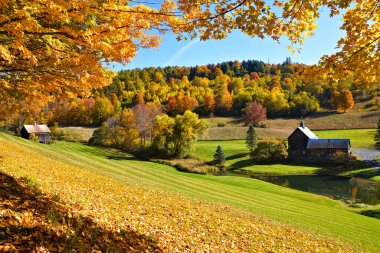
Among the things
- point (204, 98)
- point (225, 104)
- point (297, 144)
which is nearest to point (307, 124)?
point (297, 144)

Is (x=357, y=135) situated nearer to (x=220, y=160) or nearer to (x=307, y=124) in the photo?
(x=307, y=124)

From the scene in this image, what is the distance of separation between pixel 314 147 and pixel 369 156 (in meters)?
10.8

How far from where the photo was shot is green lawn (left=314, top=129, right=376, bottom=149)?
68.8 m

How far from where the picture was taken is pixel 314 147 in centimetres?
6394

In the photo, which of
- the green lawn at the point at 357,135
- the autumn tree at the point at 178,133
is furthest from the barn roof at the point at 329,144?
the autumn tree at the point at 178,133

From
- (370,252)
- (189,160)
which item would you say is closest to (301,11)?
(370,252)

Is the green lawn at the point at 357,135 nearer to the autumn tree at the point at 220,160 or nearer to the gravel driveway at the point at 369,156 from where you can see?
the gravel driveway at the point at 369,156

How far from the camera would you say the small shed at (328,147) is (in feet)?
197

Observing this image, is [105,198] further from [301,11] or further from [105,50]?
[301,11]

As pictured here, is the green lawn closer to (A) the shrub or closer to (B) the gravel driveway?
(B) the gravel driveway

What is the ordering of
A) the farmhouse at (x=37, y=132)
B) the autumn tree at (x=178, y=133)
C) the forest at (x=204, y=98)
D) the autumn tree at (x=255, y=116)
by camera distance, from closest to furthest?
1. the autumn tree at (x=178, y=133)
2. the farmhouse at (x=37, y=132)
3. the autumn tree at (x=255, y=116)
4. the forest at (x=204, y=98)

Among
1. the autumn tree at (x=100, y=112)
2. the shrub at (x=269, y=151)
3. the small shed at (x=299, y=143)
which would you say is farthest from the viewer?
the autumn tree at (x=100, y=112)

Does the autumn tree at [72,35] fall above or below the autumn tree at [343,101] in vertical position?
below

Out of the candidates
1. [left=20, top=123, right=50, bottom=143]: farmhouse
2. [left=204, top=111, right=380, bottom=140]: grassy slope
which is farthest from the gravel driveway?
[left=20, top=123, right=50, bottom=143]: farmhouse
